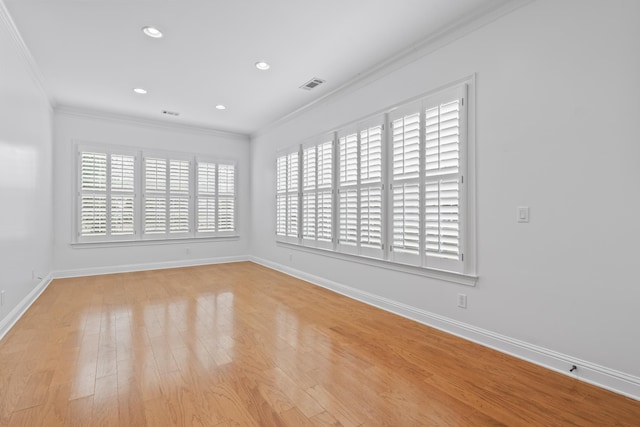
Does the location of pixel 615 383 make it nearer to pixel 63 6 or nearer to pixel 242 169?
pixel 63 6

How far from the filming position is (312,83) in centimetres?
410

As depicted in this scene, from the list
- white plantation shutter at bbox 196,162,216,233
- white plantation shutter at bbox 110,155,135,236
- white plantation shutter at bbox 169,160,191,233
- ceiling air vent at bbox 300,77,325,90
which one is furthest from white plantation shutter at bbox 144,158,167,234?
ceiling air vent at bbox 300,77,325,90

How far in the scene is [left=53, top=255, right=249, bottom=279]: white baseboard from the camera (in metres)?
5.15

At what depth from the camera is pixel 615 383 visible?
6.42 feet

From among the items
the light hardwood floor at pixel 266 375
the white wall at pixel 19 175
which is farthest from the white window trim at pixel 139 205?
the light hardwood floor at pixel 266 375

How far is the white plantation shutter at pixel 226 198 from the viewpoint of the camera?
259 inches

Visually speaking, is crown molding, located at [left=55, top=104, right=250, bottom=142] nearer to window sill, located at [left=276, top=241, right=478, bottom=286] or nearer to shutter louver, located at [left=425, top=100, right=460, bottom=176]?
window sill, located at [left=276, top=241, right=478, bottom=286]

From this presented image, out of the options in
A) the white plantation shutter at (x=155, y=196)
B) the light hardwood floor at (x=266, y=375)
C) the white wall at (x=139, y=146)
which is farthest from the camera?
the white plantation shutter at (x=155, y=196)

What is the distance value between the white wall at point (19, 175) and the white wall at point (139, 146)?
756 millimetres

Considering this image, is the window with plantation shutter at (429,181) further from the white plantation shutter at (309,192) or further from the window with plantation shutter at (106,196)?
the window with plantation shutter at (106,196)

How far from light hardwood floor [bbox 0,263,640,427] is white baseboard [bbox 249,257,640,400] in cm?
8

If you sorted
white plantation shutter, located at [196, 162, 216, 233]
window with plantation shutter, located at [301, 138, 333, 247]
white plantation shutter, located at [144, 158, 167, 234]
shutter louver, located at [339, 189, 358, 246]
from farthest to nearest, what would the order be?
1. white plantation shutter, located at [196, 162, 216, 233]
2. white plantation shutter, located at [144, 158, 167, 234]
3. window with plantation shutter, located at [301, 138, 333, 247]
4. shutter louver, located at [339, 189, 358, 246]

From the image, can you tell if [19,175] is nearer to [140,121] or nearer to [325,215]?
[140,121]

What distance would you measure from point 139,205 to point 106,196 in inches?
20.5
